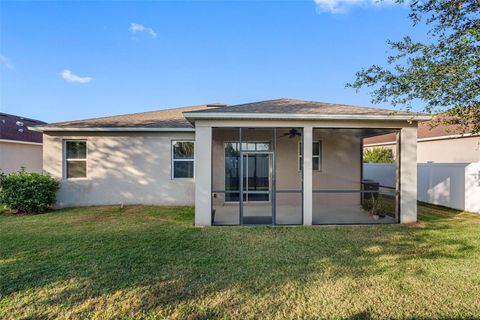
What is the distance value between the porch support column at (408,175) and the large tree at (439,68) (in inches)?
101

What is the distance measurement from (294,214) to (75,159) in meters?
8.73

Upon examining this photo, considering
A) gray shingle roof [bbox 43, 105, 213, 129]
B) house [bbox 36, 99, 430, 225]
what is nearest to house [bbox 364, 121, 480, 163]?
house [bbox 36, 99, 430, 225]

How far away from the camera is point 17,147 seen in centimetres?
1421

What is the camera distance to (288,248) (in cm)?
548

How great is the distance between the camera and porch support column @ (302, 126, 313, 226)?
7.41 m

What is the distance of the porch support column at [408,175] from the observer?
7.59 m

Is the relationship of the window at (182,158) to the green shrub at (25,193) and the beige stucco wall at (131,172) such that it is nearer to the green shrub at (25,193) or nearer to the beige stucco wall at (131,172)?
the beige stucco wall at (131,172)

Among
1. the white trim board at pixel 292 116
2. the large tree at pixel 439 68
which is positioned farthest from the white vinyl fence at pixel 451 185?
the large tree at pixel 439 68

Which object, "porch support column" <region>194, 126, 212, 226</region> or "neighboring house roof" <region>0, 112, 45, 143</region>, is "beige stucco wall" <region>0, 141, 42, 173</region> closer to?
"neighboring house roof" <region>0, 112, 45, 143</region>

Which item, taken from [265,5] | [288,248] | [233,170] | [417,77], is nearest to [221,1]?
[265,5]

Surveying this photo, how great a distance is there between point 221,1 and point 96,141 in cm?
723

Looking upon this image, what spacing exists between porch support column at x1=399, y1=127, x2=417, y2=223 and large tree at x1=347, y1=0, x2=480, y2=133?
2566 millimetres

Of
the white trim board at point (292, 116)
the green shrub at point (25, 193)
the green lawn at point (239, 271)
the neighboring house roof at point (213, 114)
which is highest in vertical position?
the neighboring house roof at point (213, 114)

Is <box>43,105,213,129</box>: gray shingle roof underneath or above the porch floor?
above
